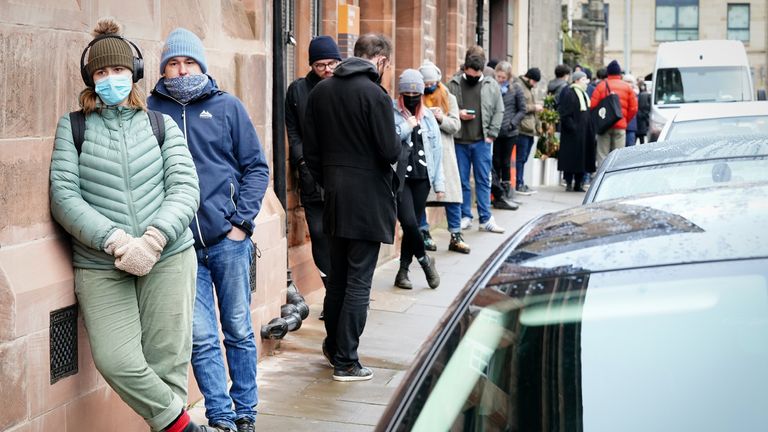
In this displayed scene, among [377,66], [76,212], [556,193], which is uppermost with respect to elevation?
[377,66]

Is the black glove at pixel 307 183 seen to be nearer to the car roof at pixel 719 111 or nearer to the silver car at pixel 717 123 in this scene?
the silver car at pixel 717 123

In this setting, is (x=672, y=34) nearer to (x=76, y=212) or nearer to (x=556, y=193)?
(x=556, y=193)

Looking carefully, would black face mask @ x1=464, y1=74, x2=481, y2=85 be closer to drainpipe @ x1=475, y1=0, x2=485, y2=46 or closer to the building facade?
drainpipe @ x1=475, y1=0, x2=485, y2=46

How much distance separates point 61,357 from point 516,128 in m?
11.7

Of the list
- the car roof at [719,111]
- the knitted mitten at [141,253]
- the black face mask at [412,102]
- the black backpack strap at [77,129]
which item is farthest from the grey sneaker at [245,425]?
the car roof at [719,111]

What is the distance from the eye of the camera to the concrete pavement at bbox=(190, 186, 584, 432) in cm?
665

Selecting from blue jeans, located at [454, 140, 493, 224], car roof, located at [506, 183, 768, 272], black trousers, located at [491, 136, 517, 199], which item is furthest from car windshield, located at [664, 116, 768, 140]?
car roof, located at [506, 183, 768, 272]

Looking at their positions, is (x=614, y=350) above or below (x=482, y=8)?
below

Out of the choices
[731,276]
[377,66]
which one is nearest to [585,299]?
[731,276]

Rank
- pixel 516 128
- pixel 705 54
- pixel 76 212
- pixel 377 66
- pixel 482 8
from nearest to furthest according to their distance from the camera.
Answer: pixel 76 212 → pixel 377 66 → pixel 516 128 → pixel 482 8 → pixel 705 54

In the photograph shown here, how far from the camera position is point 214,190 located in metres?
5.79

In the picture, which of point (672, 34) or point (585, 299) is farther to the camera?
point (672, 34)

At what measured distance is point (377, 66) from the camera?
757 cm

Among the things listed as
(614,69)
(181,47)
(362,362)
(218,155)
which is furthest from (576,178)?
(181,47)
